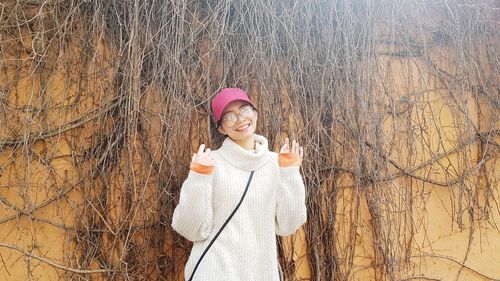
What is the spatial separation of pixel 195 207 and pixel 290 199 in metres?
0.40

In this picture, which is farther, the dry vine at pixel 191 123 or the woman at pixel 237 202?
the dry vine at pixel 191 123

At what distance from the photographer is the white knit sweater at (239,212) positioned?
1.77 metres

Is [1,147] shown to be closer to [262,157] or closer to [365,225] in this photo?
[262,157]

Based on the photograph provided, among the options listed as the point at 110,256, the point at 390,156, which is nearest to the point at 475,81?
the point at 390,156

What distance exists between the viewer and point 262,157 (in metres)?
1.91

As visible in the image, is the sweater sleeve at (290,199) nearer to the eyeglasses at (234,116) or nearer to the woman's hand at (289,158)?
the woman's hand at (289,158)

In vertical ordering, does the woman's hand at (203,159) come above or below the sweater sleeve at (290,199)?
above

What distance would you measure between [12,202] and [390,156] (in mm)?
2039

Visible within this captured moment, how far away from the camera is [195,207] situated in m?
1.75

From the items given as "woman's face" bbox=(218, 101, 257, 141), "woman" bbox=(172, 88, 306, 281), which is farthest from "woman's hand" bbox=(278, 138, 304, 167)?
"woman's face" bbox=(218, 101, 257, 141)

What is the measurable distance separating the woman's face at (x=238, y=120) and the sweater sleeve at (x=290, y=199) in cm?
22

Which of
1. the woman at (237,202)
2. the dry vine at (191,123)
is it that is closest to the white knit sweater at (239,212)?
the woman at (237,202)

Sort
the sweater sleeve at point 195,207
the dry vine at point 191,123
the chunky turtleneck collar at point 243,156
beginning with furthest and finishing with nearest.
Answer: the dry vine at point 191,123, the chunky turtleneck collar at point 243,156, the sweater sleeve at point 195,207

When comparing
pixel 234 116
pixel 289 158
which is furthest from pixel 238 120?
pixel 289 158
